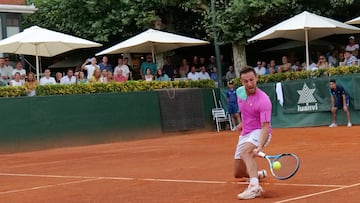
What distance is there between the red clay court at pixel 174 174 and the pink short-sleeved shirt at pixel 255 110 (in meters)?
0.80

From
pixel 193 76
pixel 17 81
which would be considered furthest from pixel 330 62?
pixel 17 81

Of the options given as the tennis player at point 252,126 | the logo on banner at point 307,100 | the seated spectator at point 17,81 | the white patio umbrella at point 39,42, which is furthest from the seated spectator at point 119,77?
the tennis player at point 252,126

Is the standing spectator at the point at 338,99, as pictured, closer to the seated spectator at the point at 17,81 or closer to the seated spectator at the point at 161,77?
the seated spectator at the point at 161,77

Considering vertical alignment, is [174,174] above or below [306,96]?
below

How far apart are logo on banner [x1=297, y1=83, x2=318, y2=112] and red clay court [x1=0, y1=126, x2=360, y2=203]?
3.56 meters

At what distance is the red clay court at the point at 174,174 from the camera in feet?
24.3

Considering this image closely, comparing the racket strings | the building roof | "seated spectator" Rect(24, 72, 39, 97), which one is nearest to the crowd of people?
"seated spectator" Rect(24, 72, 39, 97)

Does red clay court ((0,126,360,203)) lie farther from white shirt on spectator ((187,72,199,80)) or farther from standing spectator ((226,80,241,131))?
white shirt on spectator ((187,72,199,80))

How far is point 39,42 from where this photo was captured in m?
19.1

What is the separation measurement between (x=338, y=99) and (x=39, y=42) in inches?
360

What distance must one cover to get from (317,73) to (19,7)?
12.4 m

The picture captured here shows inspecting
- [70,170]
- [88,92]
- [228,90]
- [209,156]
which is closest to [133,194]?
[70,170]

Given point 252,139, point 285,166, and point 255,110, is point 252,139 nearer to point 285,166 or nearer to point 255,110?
point 255,110

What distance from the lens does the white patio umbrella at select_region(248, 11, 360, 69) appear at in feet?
65.4
